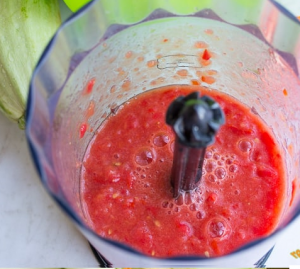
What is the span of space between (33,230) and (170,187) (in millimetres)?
→ 213

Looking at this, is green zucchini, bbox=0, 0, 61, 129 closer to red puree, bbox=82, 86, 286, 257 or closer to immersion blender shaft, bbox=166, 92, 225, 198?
red puree, bbox=82, 86, 286, 257

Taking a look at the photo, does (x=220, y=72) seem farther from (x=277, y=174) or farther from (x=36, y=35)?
(x=36, y=35)

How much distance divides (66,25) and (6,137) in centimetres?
31

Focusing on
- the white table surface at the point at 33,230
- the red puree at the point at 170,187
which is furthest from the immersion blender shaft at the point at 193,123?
the white table surface at the point at 33,230

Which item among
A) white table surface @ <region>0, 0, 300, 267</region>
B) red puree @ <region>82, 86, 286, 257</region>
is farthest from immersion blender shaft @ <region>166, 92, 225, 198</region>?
white table surface @ <region>0, 0, 300, 267</region>

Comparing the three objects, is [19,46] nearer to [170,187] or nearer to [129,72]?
[129,72]

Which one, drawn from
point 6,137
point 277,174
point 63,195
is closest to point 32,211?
point 6,137

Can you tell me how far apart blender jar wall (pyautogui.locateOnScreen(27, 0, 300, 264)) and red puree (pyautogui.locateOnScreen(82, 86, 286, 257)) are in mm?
23

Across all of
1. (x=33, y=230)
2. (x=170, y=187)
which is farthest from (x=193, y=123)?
(x=33, y=230)

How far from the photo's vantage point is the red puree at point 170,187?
59 cm

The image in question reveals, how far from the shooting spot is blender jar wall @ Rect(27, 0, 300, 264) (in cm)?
50

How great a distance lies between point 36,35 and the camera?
2.31 ft

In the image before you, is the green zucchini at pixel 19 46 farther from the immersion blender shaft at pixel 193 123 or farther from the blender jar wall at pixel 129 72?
the immersion blender shaft at pixel 193 123

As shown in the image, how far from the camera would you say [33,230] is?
688 mm
